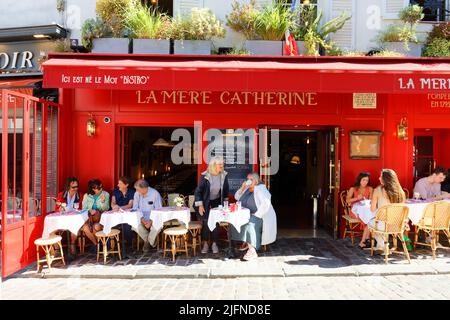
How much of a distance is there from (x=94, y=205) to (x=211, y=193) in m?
2.28

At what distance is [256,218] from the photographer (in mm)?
7090

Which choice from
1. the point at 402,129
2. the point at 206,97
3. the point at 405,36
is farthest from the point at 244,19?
the point at 402,129

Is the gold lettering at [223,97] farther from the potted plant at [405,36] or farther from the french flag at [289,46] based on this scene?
the potted plant at [405,36]

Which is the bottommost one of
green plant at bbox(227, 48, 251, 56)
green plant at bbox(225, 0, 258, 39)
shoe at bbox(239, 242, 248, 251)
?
shoe at bbox(239, 242, 248, 251)

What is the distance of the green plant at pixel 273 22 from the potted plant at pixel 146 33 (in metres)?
2.02

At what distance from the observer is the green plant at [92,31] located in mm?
8195

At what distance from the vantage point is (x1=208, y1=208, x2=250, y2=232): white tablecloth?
668cm

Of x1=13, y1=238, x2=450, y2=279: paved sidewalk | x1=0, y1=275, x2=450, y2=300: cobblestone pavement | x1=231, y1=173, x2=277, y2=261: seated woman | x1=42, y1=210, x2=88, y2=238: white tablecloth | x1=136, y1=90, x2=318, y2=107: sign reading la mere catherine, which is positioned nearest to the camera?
x1=0, y1=275, x2=450, y2=300: cobblestone pavement

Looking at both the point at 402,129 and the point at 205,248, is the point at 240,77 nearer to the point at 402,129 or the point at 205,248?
the point at 205,248

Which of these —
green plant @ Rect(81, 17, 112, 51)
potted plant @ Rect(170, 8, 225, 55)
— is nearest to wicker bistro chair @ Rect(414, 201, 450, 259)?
potted plant @ Rect(170, 8, 225, 55)

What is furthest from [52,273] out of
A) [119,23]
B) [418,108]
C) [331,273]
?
[418,108]

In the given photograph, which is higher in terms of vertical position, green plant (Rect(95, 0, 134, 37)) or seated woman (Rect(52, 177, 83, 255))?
green plant (Rect(95, 0, 134, 37))

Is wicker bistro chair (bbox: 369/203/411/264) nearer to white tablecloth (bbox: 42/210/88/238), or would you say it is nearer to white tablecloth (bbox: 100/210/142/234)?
white tablecloth (bbox: 100/210/142/234)

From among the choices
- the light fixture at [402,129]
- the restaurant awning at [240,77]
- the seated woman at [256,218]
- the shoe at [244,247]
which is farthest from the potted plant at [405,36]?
the shoe at [244,247]
